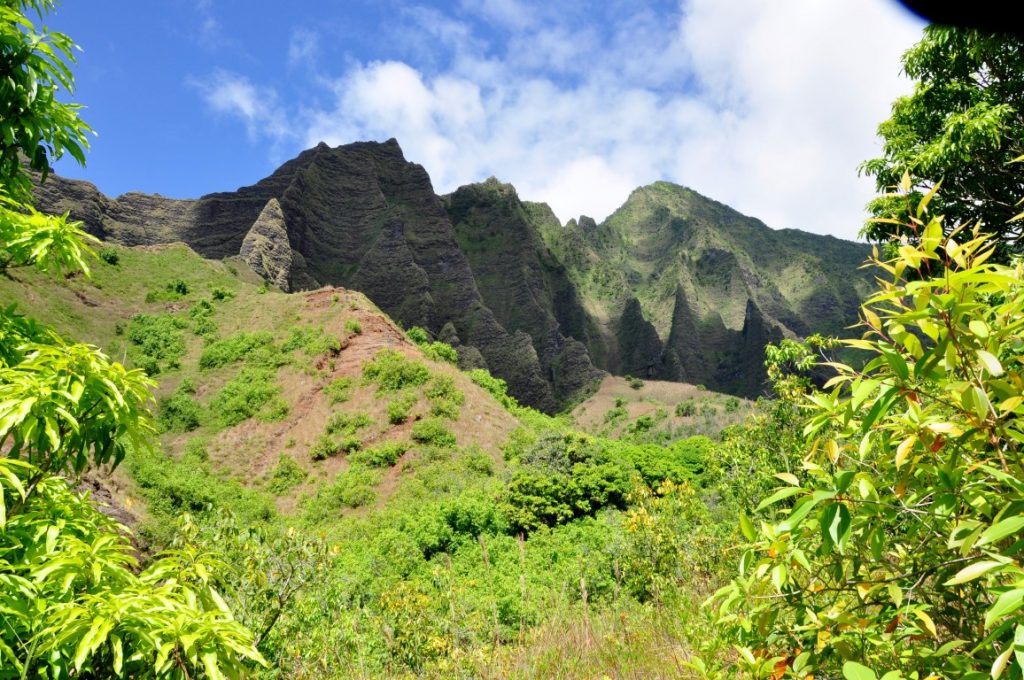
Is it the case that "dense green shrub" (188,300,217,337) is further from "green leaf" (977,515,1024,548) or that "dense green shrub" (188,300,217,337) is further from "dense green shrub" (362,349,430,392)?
"green leaf" (977,515,1024,548)

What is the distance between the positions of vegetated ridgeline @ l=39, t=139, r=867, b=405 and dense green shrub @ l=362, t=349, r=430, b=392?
24.8m

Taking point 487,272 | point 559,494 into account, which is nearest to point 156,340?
point 559,494

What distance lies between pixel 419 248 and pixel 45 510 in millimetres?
64715

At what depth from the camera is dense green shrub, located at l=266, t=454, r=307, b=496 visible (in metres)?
23.1

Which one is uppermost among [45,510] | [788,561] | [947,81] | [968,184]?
[947,81]

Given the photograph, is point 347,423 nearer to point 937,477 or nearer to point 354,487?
point 354,487

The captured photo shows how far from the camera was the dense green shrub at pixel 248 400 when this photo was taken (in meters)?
27.2

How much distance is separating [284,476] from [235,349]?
35.1 ft

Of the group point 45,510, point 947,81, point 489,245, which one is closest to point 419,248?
point 489,245

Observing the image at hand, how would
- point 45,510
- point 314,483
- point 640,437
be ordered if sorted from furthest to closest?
point 640,437
point 314,483
point 45,510

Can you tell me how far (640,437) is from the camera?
40.5 meters

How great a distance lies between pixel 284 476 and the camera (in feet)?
77.9

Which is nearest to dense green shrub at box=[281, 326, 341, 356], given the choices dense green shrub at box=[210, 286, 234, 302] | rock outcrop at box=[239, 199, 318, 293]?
dense green shrub at box=[210, 286, 234, 302]

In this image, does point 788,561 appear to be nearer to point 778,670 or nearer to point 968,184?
point 778,670
